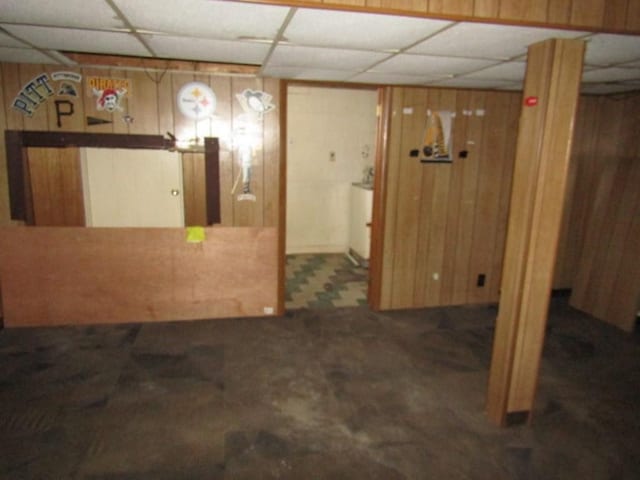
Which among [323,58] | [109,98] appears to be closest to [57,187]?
[109,98]

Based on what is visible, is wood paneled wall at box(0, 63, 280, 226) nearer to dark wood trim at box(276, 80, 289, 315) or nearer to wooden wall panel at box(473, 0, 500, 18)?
dark wood trim at box(276, 80, 289, 315)

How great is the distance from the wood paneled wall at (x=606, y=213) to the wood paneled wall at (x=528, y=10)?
8.99 ft

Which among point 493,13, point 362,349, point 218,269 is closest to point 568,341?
point 362,349

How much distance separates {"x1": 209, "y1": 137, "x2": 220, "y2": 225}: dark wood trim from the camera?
379 centimetres

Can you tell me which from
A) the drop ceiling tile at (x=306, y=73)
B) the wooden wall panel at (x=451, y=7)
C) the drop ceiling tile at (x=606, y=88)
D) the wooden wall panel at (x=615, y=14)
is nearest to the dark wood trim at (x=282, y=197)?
the drop ceiling tile at (x=306, y=73)

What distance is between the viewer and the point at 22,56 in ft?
10.4

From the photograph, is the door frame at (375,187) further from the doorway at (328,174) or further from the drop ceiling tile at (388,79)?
the doorway at (328,174)

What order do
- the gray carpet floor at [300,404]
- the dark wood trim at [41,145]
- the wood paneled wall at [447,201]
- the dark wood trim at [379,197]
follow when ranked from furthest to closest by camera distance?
the wood paneled wall at [447,201] → the dark wood trim at [379,197] → the dark wood trim at [41,145] → the gray carpet floor at [300,404]

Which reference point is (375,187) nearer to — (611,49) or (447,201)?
(447,201)

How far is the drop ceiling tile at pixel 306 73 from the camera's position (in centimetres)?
341

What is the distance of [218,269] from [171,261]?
44cm

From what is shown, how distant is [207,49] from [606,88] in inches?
151

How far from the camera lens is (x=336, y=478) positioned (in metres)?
2.15

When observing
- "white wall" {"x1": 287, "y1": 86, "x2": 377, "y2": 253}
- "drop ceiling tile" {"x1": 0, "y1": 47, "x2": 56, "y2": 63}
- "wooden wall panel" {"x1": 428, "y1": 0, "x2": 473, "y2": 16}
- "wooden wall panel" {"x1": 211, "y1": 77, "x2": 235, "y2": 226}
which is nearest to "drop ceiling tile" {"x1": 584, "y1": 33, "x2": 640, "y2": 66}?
"wooden wall panel" {"x1": 428, "y1": 0, "x2": 473, "y2": 16}
